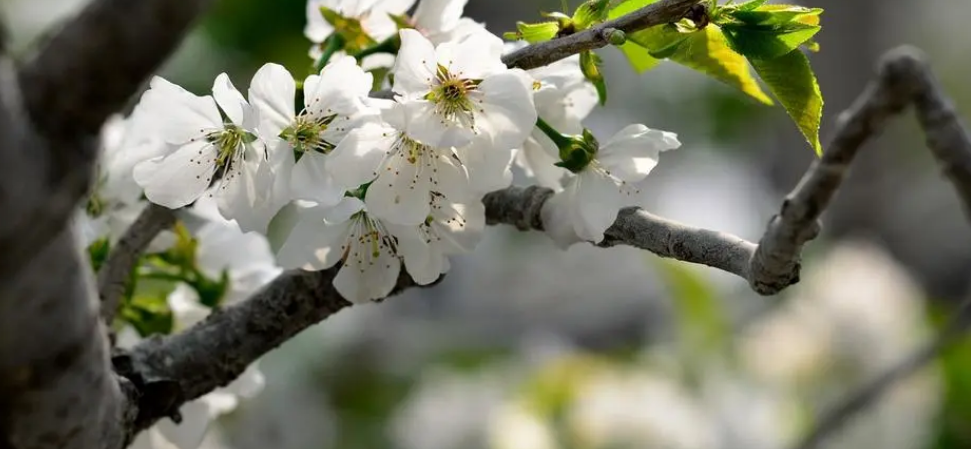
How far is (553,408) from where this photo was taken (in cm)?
149

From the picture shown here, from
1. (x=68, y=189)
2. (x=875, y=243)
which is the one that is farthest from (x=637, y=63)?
(x=875, y=243)

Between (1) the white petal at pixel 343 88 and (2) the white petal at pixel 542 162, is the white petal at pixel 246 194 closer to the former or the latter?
(1) the white petal at pixel 343 88

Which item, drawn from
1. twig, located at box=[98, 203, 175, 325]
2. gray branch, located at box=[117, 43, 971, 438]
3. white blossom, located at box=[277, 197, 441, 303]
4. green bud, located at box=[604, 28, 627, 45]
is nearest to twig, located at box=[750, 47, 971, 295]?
gray branch, located at box=[117, 43, 971, 438]

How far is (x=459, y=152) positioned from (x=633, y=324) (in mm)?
2087

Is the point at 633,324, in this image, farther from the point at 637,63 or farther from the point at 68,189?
the point at 68,189

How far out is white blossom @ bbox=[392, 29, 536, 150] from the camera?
534 mm

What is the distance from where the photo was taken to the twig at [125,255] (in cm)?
67

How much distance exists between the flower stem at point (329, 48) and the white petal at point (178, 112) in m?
0.07

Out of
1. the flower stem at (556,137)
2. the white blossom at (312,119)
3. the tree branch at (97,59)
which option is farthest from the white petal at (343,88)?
the tree branch at (97,59)

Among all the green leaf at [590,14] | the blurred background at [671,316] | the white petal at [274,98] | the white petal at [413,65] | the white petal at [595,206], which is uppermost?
the green leaf at [590,14]

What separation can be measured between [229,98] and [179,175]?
0.06m

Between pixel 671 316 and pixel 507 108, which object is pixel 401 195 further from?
pixel 671 316

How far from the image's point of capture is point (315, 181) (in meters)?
0.56

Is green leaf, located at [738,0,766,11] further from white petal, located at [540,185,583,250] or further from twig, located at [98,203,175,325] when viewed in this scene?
twig, located at [98,203,175,325]
